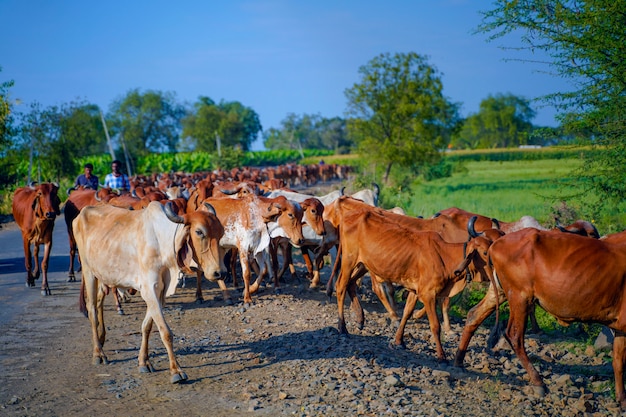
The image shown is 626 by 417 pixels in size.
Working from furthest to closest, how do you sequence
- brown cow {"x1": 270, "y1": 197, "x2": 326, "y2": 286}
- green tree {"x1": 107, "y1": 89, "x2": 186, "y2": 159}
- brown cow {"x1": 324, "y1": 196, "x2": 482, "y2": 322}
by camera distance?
green tree {"x1": 107, "y1": 89, "x2": 186, "y2": 159}, brown cow {"x1": 270, "y1": 197, "x2": 326, "y2": 286}, brown cow {"x1": 324, "y1": 196, "x2": 482, "y2": 322}

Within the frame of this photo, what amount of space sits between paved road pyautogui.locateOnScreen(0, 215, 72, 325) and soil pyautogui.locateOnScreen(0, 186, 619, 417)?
1.10 feet

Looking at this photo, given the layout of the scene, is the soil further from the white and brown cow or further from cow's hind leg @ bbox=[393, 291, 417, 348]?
the white and brown cow

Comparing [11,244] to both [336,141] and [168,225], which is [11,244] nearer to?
[168,225]

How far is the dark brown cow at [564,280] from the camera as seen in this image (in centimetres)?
718

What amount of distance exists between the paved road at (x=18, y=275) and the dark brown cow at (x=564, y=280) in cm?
689

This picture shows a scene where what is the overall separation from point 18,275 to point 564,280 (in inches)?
413

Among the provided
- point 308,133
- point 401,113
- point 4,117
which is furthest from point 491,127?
point 4,117

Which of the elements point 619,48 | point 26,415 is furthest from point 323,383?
point 619,48

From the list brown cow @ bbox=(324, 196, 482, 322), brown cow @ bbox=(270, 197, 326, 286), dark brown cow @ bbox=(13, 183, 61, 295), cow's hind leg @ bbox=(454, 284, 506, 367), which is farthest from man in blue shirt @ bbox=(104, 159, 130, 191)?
cow's hind leg @ bbox=(454, 284, 506, 367)

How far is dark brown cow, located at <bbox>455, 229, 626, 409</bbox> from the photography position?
7.18 metres

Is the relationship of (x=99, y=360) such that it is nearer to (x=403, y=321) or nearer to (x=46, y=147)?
(x=403, y=321)

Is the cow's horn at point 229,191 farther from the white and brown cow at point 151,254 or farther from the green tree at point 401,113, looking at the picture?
the green tree at point 401,113

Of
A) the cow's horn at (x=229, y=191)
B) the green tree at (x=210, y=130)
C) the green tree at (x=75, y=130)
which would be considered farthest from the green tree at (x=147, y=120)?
the cow's horn at (x=229, y=191)

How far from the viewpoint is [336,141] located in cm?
12688
